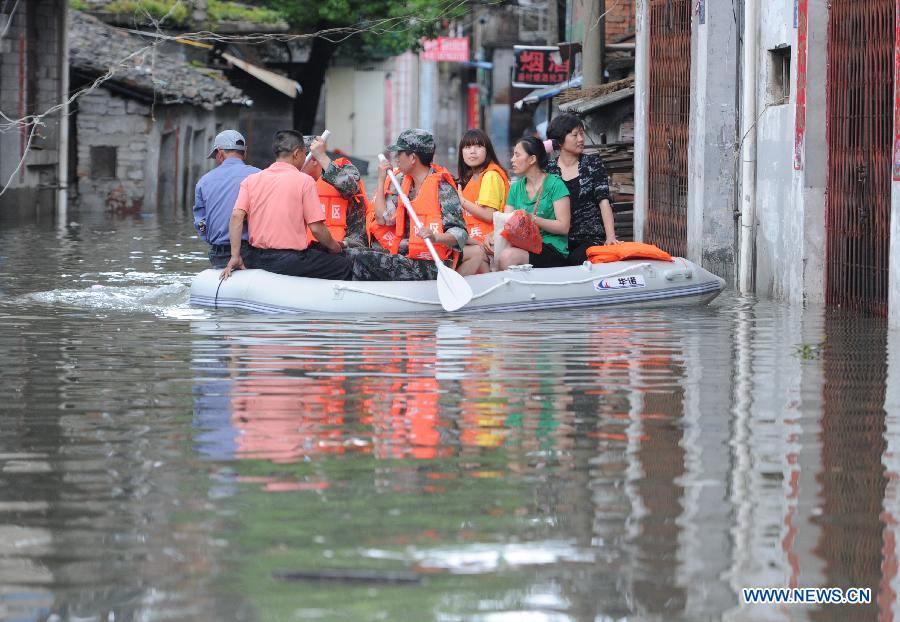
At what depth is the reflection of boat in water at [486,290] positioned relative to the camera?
12844 millimetres

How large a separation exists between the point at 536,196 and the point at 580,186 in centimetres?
50

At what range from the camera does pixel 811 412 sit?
8.07 metres

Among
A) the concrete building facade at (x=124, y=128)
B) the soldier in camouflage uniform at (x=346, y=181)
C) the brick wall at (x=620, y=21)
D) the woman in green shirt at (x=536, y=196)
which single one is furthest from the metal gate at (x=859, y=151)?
the concrete building facade at (x=124, y=128)

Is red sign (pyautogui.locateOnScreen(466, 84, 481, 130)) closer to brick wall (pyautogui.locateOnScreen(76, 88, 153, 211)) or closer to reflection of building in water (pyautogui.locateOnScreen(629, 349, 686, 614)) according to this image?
brick wall (pyautogui.locateOnScreen(76, 88, 153, 211))

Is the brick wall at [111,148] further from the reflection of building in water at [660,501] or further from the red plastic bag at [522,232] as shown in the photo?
the reflection of building in water at [660,501]

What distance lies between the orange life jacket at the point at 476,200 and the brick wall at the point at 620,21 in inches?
561

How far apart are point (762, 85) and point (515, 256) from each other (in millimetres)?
2908

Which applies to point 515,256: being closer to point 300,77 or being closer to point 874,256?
point 874,256

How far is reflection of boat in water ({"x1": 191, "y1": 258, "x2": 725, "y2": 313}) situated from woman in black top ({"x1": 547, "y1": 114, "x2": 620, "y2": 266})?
19.5 inches

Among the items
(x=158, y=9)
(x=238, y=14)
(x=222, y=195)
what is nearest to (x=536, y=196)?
(x=222, y=195)

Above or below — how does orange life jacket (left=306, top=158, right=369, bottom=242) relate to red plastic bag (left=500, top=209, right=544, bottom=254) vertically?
above

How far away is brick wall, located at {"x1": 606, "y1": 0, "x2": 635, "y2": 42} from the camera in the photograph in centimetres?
2764

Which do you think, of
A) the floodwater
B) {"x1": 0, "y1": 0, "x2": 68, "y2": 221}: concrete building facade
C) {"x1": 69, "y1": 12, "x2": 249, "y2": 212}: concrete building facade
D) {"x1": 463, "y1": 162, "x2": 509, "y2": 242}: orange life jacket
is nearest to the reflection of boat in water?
{"x1": 463, "y1": 162, "x2": 509, "y2": 242}: orange life jacket

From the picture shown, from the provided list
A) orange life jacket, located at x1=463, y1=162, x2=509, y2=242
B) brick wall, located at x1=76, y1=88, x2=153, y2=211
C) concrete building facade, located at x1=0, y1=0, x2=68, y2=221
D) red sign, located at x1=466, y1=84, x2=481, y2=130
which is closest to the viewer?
orange life jacket, located at x1=463, y1=162, x2=509, y2=242
